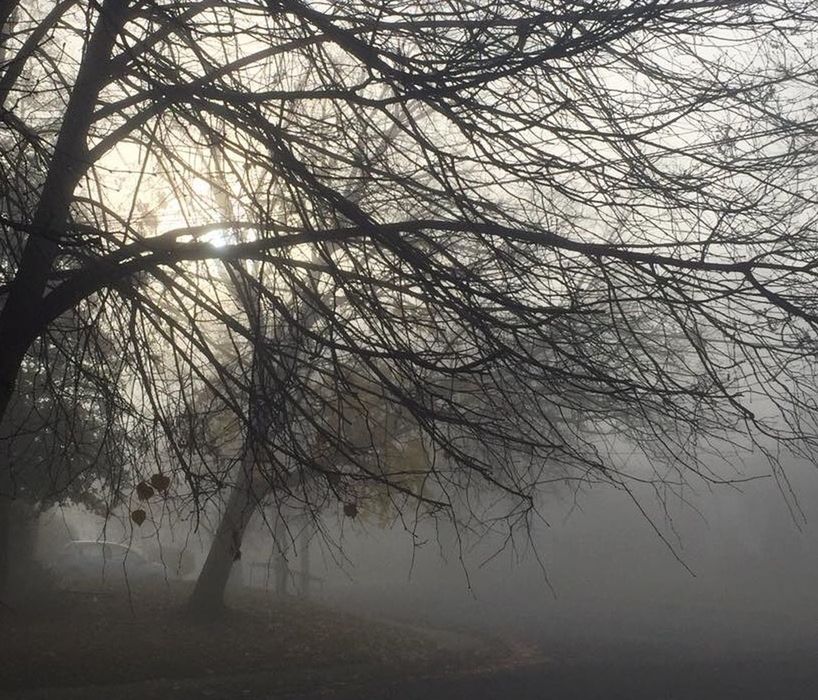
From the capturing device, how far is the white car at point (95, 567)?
79.0ft

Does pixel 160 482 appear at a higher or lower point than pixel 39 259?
lower

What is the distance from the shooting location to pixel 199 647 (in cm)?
1616

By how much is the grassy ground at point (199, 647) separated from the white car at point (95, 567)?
2.78m

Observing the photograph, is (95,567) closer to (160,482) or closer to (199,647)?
(199,647)

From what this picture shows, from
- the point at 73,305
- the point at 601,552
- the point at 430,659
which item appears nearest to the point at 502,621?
the point at 430,659

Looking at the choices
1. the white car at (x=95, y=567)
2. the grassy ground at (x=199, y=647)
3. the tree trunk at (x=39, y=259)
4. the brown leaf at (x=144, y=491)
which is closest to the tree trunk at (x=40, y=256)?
the tree trunk at (x=39, y=259)

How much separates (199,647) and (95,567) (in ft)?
41.6

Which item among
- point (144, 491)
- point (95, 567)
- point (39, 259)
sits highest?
point (39, 259)

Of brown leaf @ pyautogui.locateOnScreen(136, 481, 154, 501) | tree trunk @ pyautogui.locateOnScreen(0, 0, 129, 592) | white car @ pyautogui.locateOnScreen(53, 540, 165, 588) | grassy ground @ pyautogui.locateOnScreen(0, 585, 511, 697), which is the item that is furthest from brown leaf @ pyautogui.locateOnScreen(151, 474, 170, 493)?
white car @ pyautogui.locateOnScreen(53, 540, 165, 588)

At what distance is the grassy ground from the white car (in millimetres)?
2783

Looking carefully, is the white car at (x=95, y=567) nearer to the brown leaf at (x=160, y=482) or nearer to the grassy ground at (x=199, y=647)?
the grassy ground at (x=199, y=647)

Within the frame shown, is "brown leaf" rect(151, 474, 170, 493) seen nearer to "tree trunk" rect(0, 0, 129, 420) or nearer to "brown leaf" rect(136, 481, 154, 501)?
"brown leaf" rect(136, 481, 154, 501)

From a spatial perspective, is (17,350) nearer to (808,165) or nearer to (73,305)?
(73,305)

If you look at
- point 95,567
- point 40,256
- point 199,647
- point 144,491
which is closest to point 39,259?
point 40,256
